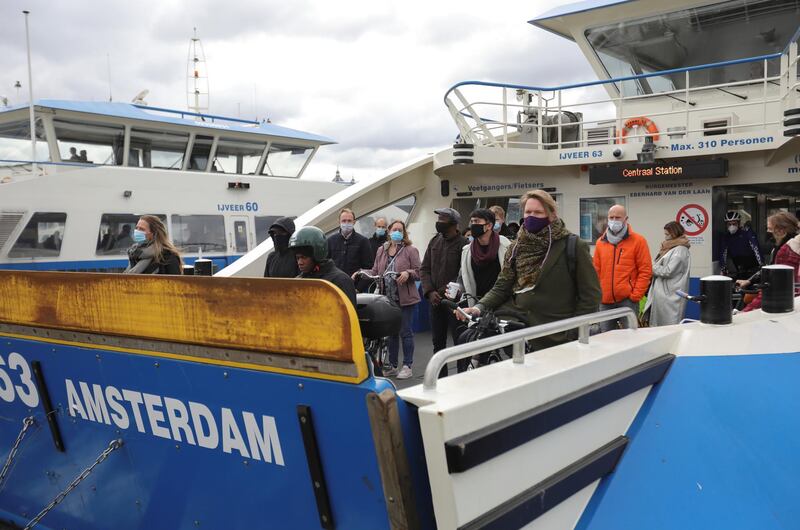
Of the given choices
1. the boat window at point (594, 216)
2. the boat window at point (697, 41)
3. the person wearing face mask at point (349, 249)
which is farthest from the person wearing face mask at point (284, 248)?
the boat window at point (697, 41)

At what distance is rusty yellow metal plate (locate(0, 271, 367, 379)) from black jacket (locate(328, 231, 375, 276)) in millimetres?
3823

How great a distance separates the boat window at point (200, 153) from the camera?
564 inches

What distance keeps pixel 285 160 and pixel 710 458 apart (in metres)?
14.8

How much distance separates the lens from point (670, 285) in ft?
19.0

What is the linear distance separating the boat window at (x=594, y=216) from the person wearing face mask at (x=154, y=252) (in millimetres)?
5815

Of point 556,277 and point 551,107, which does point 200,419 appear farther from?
point 551,107

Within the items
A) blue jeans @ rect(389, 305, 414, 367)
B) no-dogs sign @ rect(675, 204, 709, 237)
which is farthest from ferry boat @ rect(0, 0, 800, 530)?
no-dogs sign @ rect(675, 204, 709, 237)

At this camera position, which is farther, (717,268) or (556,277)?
(717,268)

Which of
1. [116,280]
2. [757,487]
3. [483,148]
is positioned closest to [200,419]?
[116,280]

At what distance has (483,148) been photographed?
874cm

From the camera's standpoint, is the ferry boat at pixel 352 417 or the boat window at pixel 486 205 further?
the boat window at pixel 486 205

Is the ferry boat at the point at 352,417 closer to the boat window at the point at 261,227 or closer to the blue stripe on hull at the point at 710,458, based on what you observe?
the blue stripe on hull at the point at 710,458

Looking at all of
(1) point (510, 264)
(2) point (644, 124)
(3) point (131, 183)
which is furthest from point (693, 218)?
(3) point (131, 183)

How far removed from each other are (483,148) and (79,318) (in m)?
6.71
